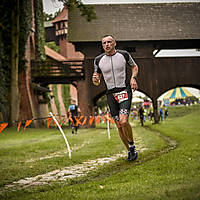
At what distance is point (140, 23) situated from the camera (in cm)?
2594

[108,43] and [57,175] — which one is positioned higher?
[108,43]

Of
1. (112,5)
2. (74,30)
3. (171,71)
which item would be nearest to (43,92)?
(74,30)

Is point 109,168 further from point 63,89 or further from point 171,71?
point 63,89

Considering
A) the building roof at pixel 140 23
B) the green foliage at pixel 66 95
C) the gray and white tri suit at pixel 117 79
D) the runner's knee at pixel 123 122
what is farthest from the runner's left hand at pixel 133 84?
the green foliage at pixel 66 95

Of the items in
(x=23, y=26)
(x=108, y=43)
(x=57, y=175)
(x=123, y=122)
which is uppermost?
(x=23, y=26)

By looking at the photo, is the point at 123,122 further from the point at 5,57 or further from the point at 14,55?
the point at 5,57

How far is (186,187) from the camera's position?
10.1ft

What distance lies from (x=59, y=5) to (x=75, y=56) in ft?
126

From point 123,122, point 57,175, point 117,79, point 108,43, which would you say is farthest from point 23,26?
point 57,175

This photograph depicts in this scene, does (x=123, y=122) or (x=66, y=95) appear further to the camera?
(x=66, y=95)

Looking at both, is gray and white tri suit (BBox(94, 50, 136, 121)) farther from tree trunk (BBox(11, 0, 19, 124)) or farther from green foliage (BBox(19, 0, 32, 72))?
green foliage (BBox(19, 0, 32, 72))

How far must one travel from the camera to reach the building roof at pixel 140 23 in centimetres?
2438

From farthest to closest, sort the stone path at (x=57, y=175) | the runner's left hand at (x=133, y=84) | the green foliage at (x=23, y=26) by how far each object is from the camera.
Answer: the green foliage at (x=23, y=26), the runner's left hand at (x=133, y=84), the stone path at (x=57, y=175)

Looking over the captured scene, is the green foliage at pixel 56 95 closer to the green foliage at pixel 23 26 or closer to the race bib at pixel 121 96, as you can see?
the green foliage at pixel 23 26
